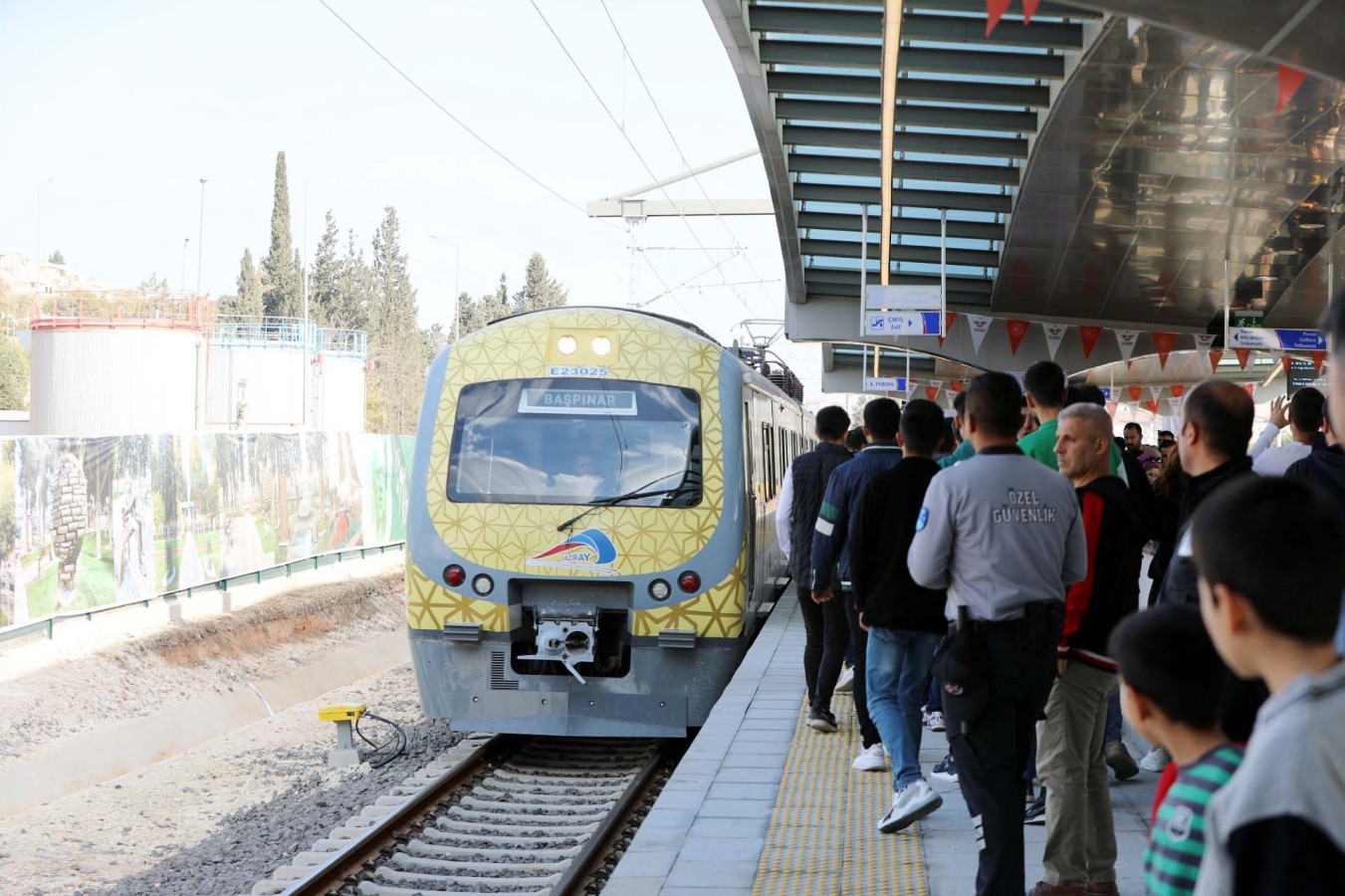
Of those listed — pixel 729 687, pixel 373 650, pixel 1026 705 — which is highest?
pixel 1026 705

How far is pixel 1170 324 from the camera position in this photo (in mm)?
28312

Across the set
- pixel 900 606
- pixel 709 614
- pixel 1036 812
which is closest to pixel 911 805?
pixel 1036 812

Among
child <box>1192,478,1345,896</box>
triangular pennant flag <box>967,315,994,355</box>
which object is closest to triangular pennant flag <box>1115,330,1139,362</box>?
triangular pennant flag <box>967,315,994,355</box>

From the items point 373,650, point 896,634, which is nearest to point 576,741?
point 896,634

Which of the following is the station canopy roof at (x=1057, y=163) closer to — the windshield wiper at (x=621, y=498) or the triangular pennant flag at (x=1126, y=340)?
the triangular pennant flag at (x=1126, y=340)

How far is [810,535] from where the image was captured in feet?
29.1

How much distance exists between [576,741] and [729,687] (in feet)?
8.01

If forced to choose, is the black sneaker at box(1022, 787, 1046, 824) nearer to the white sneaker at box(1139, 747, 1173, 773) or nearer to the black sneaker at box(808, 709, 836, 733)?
the white sneaker at box(1139, 747, 1173, 773)

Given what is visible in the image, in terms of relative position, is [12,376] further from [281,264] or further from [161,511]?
[161,511]

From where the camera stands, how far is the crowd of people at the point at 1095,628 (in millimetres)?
1709

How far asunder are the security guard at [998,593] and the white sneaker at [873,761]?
2.50 m

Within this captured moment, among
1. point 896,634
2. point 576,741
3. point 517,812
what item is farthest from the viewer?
point 576,741

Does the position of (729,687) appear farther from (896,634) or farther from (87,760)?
(87,760)

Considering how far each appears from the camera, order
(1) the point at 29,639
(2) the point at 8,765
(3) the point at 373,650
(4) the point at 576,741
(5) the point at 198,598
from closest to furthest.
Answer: (4) the point at 576,741 → (2) the point at 8,765 → (1) the point at 29,639 → (5) the point at 198,598 → (3) the point at 373,650
